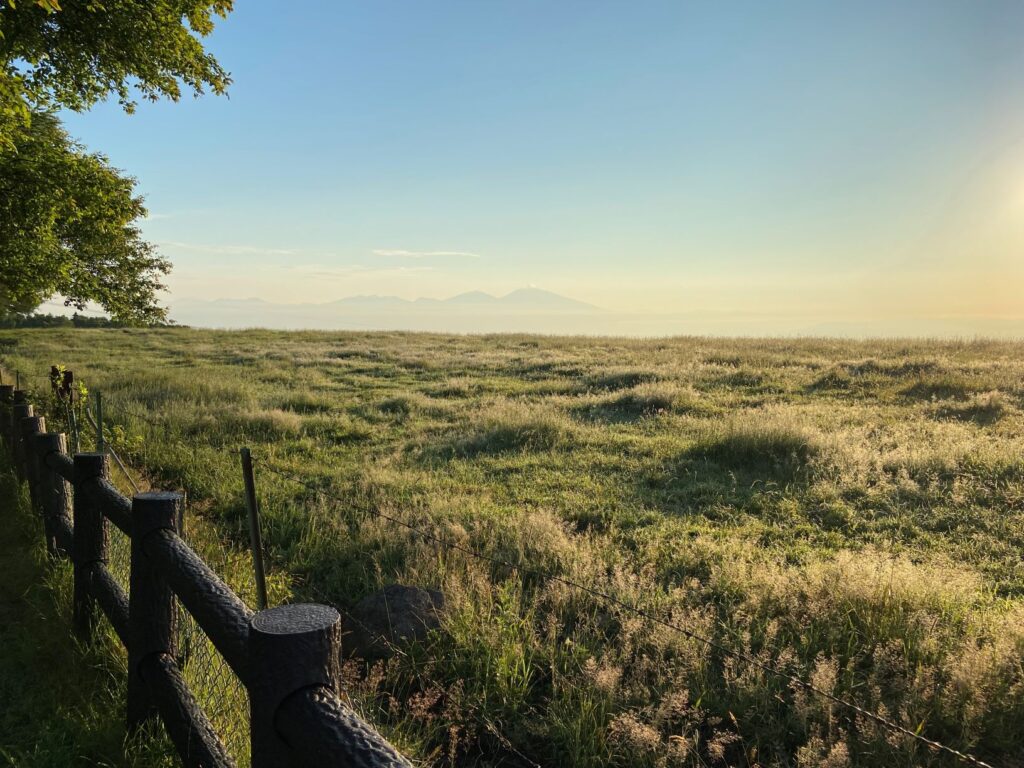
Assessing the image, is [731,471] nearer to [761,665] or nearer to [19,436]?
[761,665]

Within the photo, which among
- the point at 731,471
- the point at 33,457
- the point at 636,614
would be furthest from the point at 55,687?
the point at 731,471

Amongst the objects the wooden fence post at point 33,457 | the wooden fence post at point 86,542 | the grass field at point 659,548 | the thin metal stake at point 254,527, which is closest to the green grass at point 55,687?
the wooden fence post at point 86,542

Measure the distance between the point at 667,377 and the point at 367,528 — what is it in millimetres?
14876

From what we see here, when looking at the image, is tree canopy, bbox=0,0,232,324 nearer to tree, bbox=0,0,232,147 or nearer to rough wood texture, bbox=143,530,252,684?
tree, bbox=0,0,232,147

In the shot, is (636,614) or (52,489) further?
(52,489)

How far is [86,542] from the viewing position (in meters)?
4.07

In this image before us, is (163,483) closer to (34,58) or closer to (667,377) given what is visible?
(34,58)

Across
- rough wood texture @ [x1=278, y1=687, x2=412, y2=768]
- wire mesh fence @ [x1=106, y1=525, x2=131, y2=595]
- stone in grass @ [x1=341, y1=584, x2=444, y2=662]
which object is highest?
rough wood texture @ [x1=278, y1=687, x2=412, y2=768]

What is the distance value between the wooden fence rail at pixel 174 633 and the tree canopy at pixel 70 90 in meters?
5.44

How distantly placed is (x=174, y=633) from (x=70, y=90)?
11.4 metres

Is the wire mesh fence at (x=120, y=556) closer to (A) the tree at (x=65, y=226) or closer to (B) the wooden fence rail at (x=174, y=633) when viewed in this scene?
(B) the wooden fence rail at (x=174, y=633)

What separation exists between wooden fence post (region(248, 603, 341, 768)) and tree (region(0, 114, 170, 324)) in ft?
38.9

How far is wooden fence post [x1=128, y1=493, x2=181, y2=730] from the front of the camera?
3035mm

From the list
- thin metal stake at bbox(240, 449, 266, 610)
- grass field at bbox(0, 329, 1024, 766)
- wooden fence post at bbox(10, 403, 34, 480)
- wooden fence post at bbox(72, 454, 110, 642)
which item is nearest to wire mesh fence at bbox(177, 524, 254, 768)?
thin metal stake at bbox(240, 449, 266, 610)
